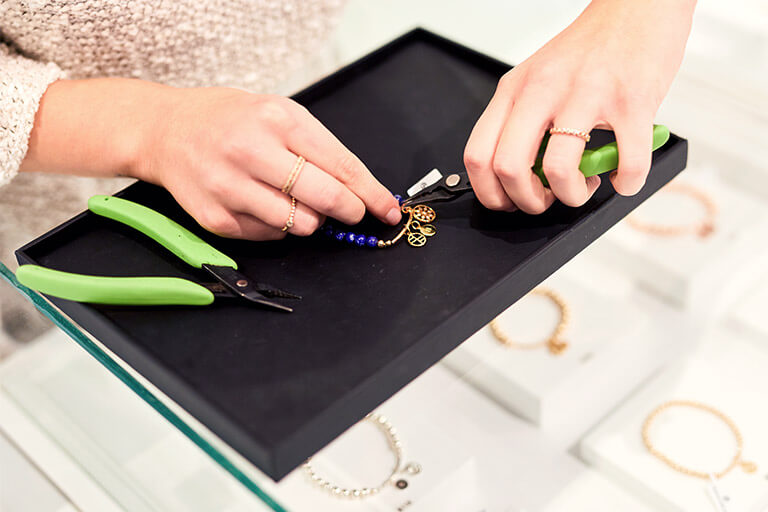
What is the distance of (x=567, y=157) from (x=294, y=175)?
0.17 m

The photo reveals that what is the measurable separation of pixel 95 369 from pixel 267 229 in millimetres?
166

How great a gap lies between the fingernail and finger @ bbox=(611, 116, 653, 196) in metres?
0.14

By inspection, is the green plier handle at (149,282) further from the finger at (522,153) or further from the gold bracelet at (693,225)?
the gold bracelet at (693,225)

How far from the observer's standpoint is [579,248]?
0.57 meters

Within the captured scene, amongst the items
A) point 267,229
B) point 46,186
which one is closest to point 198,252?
point 267,229

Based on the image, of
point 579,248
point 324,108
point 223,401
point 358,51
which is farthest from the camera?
point 358,51

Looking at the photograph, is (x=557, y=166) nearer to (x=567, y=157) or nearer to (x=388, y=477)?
(x=567, y=157)

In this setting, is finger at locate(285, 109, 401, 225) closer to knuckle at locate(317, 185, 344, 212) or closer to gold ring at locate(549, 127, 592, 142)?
knuckle at locate(317, 185, 344, 212)

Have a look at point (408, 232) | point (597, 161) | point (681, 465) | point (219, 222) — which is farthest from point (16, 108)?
point (681, 465)

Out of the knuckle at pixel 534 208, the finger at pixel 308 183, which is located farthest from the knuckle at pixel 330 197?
the knuckle at pixel 534 208

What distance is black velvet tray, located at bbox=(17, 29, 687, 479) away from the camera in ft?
1.49

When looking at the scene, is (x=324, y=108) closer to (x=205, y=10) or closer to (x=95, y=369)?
(x=205, y=10)

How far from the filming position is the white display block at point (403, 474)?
23.4 inches

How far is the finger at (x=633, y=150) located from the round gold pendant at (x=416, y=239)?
5.1 inches
